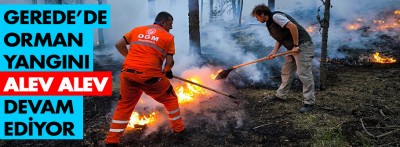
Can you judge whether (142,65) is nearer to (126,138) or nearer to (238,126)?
(126,138)

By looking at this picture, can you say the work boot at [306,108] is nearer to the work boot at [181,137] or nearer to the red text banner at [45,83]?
the work boot at [181,137]

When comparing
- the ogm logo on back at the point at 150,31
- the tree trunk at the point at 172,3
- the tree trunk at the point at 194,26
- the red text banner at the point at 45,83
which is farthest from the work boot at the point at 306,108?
the tree trunk at the point at 172,3

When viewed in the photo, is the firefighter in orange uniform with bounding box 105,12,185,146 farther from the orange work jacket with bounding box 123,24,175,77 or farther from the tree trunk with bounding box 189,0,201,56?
the tree trunk with bounding box 189,0,201,56

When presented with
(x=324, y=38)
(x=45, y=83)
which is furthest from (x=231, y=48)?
(x=45, y=83)

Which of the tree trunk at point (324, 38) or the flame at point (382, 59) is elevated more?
the tree trunk at point (324, 38)

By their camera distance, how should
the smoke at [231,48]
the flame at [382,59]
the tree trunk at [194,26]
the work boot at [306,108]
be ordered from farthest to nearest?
the tree trunk at [194,26], the flame at [382,59], the smoke at [231,48], the work boot at [306,108]

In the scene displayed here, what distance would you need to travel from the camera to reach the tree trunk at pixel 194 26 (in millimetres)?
9938

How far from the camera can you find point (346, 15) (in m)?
16.8

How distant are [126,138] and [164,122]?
80 centimetres

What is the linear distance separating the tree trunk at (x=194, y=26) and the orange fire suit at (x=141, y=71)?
5422 mm

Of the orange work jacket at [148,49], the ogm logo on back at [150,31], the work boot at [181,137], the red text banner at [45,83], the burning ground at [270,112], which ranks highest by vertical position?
the ogm logo on back at [150,31]

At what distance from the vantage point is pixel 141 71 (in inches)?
171

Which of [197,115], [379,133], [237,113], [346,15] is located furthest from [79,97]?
[346,15]

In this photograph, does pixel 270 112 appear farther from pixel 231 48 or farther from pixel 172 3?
pixel 172 3
